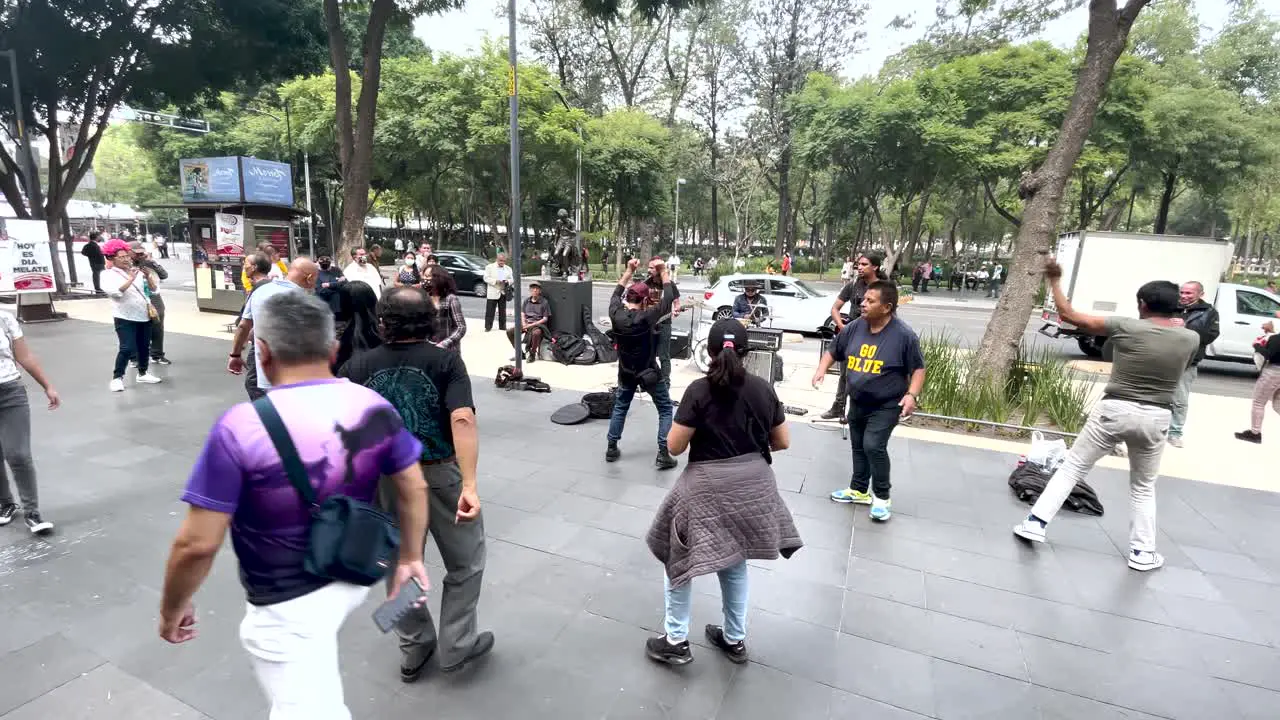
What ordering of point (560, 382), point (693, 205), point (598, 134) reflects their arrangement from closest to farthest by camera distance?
1. point (560, 382)
2. point (598, 134)
3. point (693, 205)

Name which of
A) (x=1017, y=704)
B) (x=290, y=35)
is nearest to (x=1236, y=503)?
(x=1017, y=704)

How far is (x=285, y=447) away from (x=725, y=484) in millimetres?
1728

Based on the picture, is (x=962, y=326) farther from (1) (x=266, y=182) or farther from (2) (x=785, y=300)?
(1) (x=266, y=182)

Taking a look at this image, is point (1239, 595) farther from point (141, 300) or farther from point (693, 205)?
point (693, 205)

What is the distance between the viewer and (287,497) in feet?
5.18

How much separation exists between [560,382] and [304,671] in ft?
23.8

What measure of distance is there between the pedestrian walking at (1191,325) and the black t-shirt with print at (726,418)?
19.7 ft

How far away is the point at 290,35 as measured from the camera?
16812mm

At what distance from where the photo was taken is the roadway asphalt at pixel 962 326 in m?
10.8

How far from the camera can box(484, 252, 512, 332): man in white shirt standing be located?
12.6m

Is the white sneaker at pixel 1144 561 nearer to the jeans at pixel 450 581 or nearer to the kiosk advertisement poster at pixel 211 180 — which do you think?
the jeans at pixel 450 581

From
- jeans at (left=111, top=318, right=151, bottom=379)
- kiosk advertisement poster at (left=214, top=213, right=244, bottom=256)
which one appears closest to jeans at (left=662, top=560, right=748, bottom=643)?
jeans at (left=111, top=318, right=151, bottom=379)

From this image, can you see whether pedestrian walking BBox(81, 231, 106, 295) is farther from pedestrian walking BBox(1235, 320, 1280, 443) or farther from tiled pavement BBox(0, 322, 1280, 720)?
pedestrian walking BBox(1235, 320, 1280, 443)

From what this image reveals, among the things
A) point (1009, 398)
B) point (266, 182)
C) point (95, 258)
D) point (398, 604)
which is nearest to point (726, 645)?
point (398, 604)
